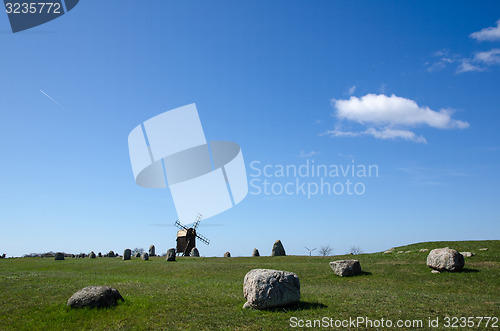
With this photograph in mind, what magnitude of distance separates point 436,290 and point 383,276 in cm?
628

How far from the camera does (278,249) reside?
59469mm

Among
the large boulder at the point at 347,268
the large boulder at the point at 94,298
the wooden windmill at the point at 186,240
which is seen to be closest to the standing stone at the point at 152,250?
the wooden windmill at the point at 186,240

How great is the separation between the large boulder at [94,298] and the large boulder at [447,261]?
92.2ft

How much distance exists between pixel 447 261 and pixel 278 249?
99.1 ft

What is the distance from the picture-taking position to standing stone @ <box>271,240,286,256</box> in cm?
5928

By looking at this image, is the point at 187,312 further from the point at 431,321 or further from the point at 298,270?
the point at 298,270

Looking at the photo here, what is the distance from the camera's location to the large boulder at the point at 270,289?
19828 millimetres

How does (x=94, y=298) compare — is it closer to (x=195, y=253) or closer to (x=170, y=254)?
(x=170, y=254)

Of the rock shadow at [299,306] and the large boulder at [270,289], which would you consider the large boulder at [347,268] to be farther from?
the large boulder at [270,289]

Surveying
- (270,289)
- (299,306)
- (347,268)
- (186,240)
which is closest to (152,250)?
(186,240)

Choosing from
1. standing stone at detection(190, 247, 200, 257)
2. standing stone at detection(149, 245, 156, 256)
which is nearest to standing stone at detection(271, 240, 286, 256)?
standing stone at detection(190, 247, 200, 257)

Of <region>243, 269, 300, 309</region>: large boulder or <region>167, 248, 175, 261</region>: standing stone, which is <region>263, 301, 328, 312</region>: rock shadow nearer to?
<region>243, 269, 300, 309</region>: large boulder

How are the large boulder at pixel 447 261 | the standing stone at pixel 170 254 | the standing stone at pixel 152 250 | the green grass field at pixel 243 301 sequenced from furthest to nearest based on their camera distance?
the standing stone at pixel 152 250 < the standing stone at pixel 170 254 < the large boulder at pixel 447 261 < the green grass field at pixel 243 301

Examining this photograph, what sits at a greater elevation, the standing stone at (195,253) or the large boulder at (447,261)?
the large boulder at (447,261)
